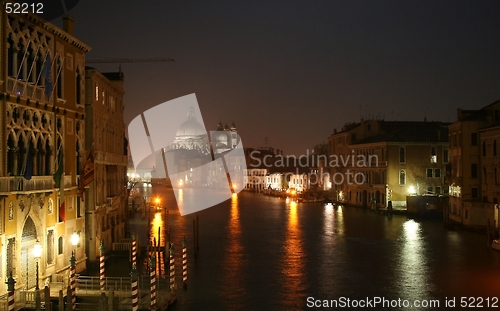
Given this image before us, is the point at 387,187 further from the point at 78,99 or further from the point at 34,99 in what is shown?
the point at 34,99

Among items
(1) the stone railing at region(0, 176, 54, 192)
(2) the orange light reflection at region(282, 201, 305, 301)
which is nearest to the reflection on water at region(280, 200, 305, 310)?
(2) the orange light reflection at region(282, 201, 305, 301)

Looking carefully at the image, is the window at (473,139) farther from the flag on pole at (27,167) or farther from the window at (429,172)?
the flag on pole at (27,167)

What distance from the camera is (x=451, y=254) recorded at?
23.1 m

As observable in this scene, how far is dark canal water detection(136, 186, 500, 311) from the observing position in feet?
54.3

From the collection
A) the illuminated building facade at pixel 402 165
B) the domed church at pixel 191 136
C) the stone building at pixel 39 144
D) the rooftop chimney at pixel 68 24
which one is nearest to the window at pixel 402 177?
the illuminated building facade at pixel 402 165

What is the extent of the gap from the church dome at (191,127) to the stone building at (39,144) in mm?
139831

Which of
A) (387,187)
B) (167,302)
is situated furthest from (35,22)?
(387,187)

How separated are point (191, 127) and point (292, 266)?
138 metres

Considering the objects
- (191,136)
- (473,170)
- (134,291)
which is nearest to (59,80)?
(134,291)

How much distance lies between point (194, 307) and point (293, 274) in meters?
5.33

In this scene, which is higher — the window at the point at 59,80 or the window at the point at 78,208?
the window at the point at 59,80

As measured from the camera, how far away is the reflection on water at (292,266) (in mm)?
17375

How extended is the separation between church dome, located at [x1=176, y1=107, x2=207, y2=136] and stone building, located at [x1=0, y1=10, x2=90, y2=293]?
13983cm

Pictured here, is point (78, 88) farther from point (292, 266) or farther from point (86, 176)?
point (292, 266)
